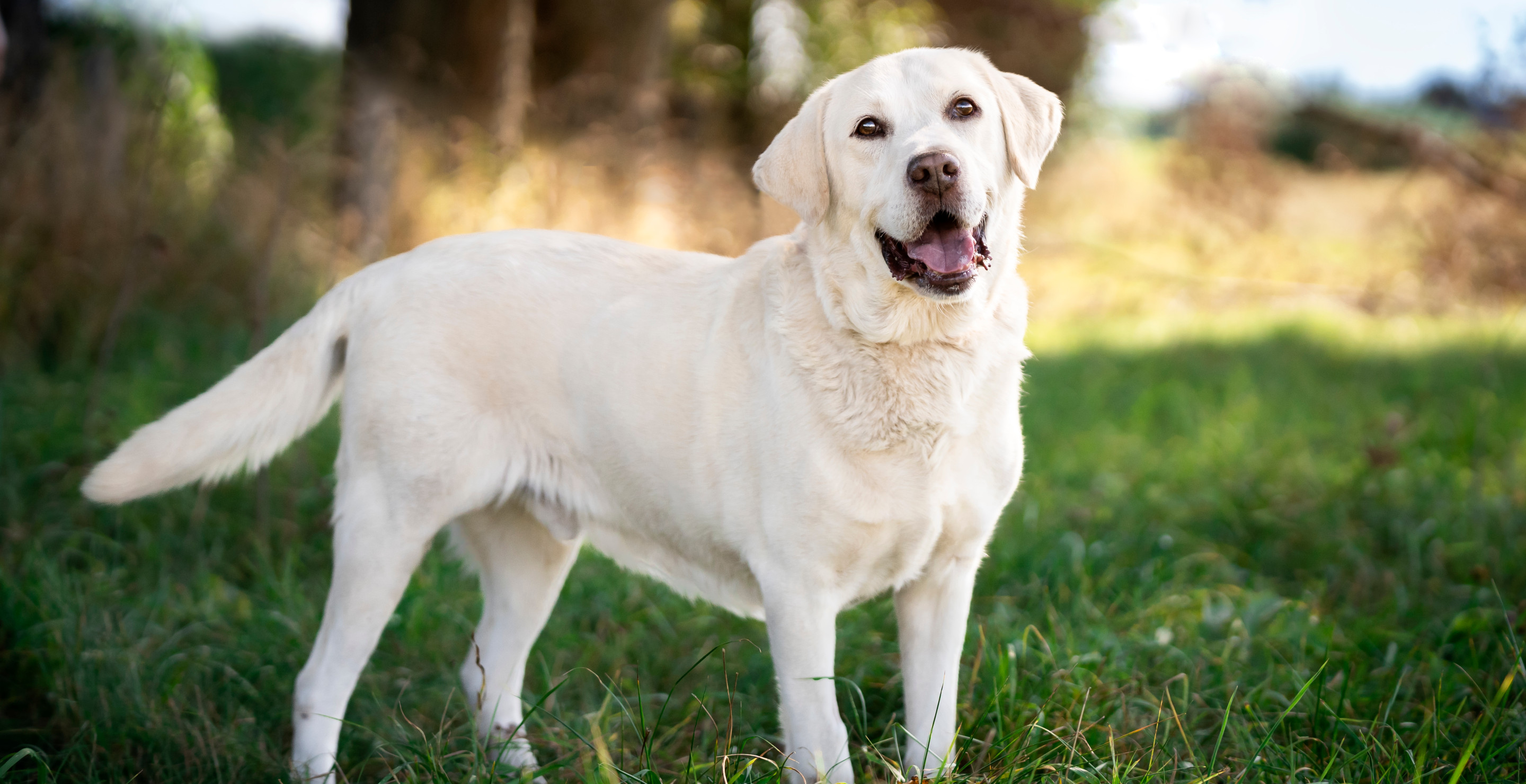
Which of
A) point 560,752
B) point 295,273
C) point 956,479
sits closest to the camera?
point 956,479

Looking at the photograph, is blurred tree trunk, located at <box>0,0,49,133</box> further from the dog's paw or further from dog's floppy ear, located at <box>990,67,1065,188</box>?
dog's floppy ear, located at <box>990,67,1065,188</box>

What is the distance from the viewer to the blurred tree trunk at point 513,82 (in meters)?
7.24

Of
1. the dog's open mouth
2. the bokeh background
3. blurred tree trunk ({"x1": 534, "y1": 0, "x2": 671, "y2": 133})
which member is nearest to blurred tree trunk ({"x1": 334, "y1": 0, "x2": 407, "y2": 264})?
the bokeh background

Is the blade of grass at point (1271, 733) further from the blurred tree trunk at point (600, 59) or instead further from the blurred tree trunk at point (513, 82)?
the blurred tree trunk at point (600, 59)

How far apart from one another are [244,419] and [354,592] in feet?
1.65

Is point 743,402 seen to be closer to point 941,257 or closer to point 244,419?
point 941,257

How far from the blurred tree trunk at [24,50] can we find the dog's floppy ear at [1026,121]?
5091mm

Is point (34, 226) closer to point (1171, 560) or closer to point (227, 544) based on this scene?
point (227, 544)

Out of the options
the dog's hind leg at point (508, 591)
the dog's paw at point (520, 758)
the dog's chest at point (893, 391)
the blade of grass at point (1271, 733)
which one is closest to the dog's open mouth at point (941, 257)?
the dog's chest at point (893, 391)

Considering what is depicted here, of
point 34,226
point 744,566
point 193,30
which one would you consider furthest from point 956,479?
point 193,30

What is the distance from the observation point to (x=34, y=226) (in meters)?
4.62

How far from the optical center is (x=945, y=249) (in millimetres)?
2064

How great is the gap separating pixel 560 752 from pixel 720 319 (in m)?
1.17

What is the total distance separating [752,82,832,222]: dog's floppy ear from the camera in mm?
2168
